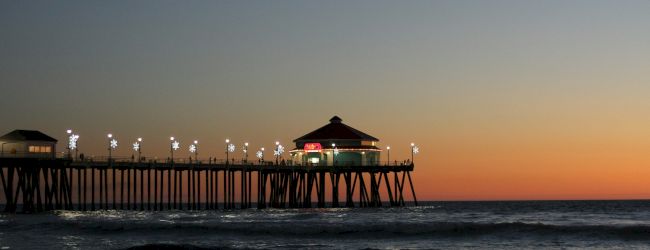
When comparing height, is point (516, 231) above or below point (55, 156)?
below

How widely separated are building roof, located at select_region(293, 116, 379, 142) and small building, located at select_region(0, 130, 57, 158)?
102ft

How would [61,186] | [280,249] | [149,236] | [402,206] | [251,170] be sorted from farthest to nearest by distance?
[402,206] → [251,170] → [61,186] → [149,236] → [280,249]

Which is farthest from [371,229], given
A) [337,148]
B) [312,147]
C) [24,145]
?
[312,147]

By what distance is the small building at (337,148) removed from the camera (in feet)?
331

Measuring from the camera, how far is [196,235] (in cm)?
5697

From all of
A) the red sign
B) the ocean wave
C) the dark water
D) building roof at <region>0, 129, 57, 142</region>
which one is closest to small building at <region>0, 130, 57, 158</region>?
building roof at <region>0, 129, 57, 142</region>

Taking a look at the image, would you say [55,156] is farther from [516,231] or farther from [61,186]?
[516,231]

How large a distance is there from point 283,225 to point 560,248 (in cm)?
2062

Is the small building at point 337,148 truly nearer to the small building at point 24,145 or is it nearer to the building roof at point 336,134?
the building roof at point 336,134

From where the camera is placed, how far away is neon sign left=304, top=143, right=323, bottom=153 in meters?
102

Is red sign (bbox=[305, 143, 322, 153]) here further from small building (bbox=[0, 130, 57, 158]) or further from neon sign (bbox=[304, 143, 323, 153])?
small building (bbox=[0, 130, 57, 158])

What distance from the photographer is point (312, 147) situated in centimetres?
10262

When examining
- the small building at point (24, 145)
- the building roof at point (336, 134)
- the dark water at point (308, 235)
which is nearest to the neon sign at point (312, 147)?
the building roof at point (336, 134)

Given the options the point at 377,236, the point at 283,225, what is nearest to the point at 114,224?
the point at 283,225
